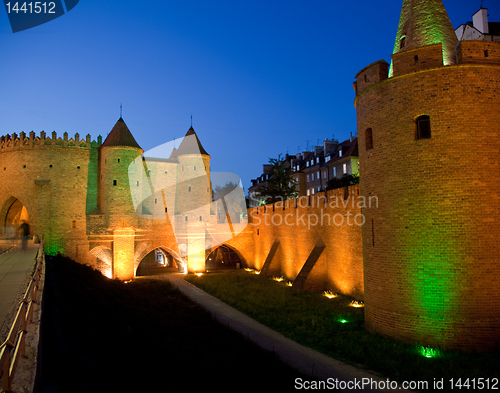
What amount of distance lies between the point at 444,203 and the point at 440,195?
8.8 inches

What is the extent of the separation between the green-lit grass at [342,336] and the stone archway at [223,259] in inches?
546

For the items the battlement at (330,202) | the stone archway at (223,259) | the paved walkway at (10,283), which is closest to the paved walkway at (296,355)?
the battlement at (330,202)

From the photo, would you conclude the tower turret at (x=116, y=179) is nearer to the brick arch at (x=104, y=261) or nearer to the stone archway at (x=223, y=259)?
the brick arch at (x=104, y=261)

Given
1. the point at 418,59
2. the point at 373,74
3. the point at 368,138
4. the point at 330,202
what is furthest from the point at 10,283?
the point at 330,202

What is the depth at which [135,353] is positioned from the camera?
7207 millimetres

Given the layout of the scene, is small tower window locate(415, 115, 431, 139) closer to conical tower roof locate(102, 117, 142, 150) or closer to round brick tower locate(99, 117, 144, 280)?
round brick tower locate(99, 117, 144, 280)

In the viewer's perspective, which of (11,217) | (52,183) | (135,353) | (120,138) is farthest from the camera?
(11,217)

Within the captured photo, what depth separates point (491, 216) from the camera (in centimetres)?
901

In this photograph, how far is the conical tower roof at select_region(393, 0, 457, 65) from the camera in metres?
10.3

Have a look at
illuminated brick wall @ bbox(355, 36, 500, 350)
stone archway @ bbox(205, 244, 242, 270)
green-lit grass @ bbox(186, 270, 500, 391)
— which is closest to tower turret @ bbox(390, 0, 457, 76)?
illuminated brick wall @ bbox(355, 36, 500, 350)

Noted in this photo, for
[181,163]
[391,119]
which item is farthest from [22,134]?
[391,119]

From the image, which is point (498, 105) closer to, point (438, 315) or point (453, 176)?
point (453, 176)

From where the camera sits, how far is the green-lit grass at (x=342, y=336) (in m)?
7.93

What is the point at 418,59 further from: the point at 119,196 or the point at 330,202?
the point at 119,196
